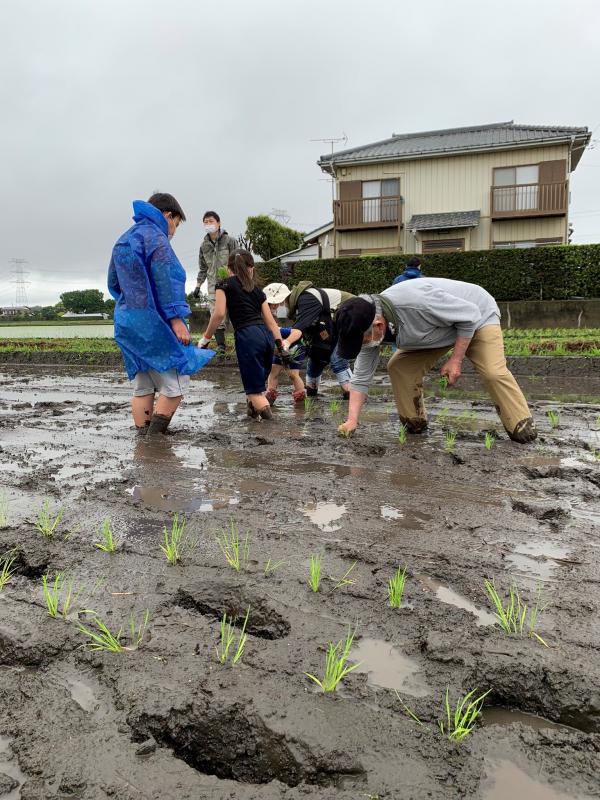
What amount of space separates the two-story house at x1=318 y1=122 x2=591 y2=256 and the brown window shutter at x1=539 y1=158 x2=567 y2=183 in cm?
3

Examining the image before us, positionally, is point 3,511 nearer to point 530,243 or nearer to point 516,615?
point 516,615

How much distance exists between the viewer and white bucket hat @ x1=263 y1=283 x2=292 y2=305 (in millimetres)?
6285

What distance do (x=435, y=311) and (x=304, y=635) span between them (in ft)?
9.92

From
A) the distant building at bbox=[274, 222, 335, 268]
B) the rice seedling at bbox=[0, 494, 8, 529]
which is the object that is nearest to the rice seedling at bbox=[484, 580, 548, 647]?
the rice seedling at bbox=[0, 494, 8, 529]

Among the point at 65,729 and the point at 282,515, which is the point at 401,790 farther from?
the point at 282,515

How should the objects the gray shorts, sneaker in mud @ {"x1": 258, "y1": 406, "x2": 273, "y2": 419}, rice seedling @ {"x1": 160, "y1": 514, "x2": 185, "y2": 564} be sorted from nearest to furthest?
rice seedling @ {"x1": 160, "y1": 514, "x2": 185, "y2": 564} → the gray shorts → sneaker in mud @ {"x1": 258, "y1": 406, "x2": 273, "y2": 419}

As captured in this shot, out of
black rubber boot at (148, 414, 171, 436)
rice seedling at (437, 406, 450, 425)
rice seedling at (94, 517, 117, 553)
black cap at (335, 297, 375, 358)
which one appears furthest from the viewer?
rice seedling at (437, 406, 450, 425)

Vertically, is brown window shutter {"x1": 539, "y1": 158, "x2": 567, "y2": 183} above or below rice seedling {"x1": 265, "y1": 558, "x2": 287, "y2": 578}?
above

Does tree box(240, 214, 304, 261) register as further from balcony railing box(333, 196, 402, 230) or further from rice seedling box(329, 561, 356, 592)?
rice seedling box(329, 561, 356, 592)

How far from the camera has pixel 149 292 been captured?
4.73 m

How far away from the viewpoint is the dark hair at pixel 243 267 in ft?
17.9

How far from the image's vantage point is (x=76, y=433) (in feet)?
17.3

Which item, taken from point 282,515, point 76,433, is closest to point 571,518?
point 282,515

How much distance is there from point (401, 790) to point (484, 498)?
212cm
